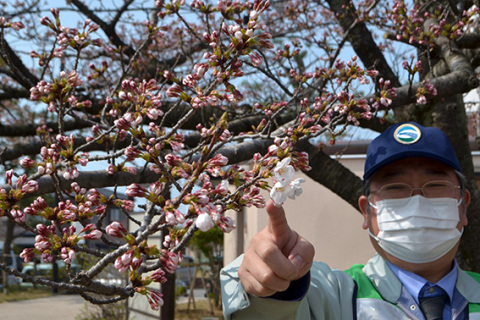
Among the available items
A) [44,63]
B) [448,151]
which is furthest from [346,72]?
[44,63]

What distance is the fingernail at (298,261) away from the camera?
124 centimetres

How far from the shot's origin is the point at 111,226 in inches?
54.4

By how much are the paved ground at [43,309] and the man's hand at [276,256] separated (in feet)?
36.1

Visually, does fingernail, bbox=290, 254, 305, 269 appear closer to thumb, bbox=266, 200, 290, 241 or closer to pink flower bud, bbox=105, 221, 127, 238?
thumb, bbox=266, 200, 290, 241

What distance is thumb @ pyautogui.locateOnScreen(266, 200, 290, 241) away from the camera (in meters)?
1.18

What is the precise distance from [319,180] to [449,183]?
9.04 feet

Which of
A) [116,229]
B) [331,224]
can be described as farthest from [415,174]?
[331,224]

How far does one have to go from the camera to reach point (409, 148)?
2.03m

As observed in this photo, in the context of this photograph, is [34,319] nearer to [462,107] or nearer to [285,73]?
[285,73]

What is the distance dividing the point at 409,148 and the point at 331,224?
286 inches

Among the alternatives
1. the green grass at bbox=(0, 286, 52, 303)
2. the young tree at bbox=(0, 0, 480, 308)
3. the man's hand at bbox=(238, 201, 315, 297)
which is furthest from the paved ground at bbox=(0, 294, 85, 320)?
the man's hand at bbox=(238, 201, 315, 297)

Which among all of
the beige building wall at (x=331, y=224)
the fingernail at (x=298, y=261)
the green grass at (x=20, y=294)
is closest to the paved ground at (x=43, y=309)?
the green grass at (x=20, y=294)

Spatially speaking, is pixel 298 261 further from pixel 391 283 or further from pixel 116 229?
pixel 391 283

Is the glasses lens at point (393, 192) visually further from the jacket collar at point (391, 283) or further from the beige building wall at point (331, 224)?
the beige building wall at point (331, 224)
